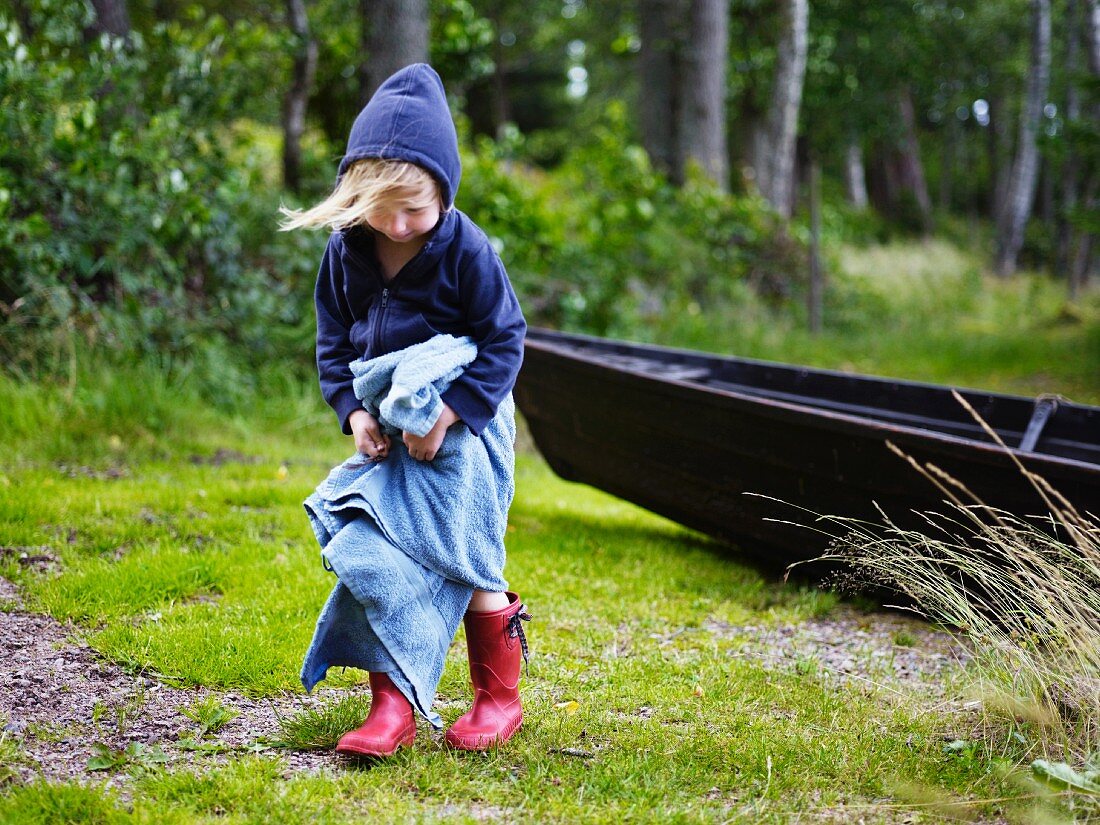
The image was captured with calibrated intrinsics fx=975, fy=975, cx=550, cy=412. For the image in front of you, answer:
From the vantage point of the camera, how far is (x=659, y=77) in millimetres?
15125

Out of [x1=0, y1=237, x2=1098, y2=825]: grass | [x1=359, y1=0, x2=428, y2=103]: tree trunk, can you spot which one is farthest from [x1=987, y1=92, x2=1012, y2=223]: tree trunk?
[x1=0, y1=237, x2=1098, y2=825]: grass

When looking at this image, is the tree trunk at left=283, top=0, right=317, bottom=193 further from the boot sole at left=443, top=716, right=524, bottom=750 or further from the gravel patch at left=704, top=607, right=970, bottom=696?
the boot sole at left=443, top=716, right=524, bottom=750

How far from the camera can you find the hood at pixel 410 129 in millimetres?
2469

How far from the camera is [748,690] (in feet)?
11.3

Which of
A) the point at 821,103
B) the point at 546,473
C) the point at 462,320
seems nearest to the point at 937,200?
the point at 821,103

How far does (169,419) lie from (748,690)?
14.8 feet

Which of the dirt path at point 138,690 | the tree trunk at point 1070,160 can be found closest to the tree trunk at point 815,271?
the tree trunk at point 1070,160

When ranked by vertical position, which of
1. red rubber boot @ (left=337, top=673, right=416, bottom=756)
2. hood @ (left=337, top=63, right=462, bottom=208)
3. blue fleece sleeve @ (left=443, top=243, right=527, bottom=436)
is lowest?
red rubber boot @ (left=337, top=673, right=416, bottom=756)

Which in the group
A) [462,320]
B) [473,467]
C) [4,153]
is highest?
[4,153]

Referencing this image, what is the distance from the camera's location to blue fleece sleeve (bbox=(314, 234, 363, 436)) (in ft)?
8.92

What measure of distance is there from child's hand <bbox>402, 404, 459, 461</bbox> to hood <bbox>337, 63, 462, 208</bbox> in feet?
1.85

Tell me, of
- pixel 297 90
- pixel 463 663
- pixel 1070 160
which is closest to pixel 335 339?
pixel 463 663

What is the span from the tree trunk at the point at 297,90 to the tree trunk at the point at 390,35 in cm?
60

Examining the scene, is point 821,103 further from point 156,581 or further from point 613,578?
point 156,581
